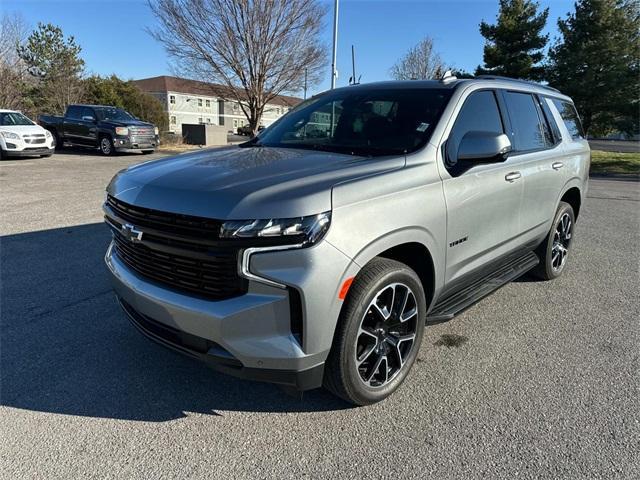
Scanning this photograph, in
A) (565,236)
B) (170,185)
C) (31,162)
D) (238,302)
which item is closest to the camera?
(238,302)

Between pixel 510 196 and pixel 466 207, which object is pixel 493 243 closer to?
pixel 510 196

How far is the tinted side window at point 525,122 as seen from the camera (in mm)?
3982

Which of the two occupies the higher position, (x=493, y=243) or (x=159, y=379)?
(x=493, y=243)

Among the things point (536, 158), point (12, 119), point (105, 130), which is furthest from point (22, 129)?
point (536, 158)

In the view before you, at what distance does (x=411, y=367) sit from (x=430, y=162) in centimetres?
136

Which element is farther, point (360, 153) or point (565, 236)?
point (565, 236)

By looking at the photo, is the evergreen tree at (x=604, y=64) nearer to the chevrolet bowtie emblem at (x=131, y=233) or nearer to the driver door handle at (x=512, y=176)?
the driver door handle at (x=512, y=176)

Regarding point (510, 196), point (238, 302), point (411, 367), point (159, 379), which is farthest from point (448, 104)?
point (159, 379)

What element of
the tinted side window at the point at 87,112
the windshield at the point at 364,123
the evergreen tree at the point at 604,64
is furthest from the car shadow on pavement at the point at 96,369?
the evergreen tree at the point at 604,64

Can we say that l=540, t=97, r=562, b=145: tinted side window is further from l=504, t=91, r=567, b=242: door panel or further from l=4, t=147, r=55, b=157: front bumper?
l=4, t=147, r=55, b=157: front bumper

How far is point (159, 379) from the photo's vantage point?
2957mm

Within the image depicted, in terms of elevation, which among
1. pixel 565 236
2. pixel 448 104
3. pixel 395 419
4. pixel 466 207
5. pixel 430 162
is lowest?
pixel 395 419

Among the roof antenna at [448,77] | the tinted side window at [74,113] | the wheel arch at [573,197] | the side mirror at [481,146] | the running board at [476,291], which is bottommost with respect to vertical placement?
the running board at [476,291]

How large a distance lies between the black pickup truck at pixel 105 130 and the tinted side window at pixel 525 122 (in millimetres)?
16707
